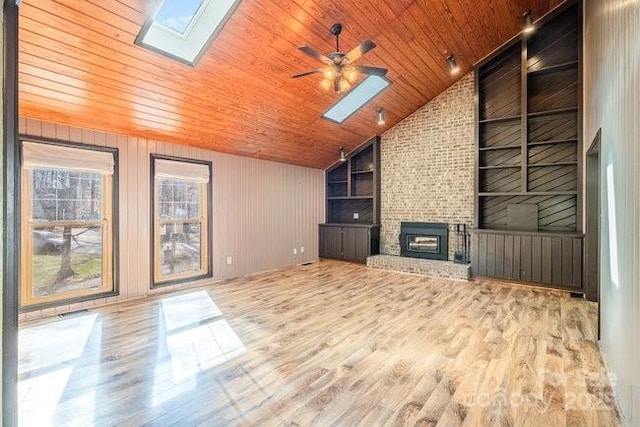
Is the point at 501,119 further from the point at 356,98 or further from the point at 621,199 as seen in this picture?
the point at 621,199

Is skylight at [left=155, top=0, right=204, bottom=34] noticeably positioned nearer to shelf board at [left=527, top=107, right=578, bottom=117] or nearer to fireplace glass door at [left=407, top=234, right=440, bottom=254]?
shelf board at [left=527, top=107, right=578, bottom=117]

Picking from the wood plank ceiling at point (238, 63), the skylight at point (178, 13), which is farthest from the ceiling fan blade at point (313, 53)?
the skylight at point (178, 13)

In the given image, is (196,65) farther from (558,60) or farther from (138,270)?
(558,60)

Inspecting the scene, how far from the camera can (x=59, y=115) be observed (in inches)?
150

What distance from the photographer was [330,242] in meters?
7.95

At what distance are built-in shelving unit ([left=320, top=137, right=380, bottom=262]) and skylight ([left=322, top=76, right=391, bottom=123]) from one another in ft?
5.11

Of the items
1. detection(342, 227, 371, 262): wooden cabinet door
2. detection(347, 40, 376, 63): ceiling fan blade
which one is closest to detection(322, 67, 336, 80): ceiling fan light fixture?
detection(347, 40, 376, 63): ceiling fan blade

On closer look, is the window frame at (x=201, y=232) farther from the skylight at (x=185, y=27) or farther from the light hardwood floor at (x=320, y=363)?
the skylight at (x=185, y=27)

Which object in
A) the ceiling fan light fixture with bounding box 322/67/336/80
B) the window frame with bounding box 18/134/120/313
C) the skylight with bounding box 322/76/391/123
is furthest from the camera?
the skylight with bounding box 322/76/391/123

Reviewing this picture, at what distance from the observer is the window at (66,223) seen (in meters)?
3.80

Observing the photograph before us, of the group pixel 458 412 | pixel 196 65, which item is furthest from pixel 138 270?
pixel 458 412

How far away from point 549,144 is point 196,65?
18.8 feet

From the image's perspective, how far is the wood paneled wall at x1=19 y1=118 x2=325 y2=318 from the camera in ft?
15.0

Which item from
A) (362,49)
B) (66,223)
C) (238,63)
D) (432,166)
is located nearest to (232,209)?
(66,223)
